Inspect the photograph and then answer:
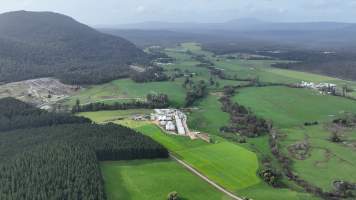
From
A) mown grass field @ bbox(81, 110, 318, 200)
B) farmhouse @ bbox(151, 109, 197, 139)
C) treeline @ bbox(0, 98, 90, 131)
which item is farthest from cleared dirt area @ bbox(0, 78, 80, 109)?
mown grass field @ bbox(81, 110, 318, 200)

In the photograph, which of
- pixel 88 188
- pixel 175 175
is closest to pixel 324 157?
pixel 175 175

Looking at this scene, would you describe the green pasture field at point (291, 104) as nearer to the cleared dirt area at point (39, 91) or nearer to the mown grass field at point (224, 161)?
the mown grass field at point (224, 161)

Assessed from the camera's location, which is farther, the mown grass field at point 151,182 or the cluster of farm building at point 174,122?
the cluster of farm building at point 174,122

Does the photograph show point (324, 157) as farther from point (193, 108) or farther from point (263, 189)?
point (193, 108)

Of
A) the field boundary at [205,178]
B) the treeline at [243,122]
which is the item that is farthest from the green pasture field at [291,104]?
the field boundary at [205,178]

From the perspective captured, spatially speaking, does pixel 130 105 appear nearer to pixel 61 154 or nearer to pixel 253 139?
pixel 253 139

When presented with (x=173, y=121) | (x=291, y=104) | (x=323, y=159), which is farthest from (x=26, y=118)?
(x=291, y=104)

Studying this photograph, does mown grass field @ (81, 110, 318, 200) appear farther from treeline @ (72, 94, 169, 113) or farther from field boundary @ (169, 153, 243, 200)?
treeline @ (72, 94, 169, 113)
